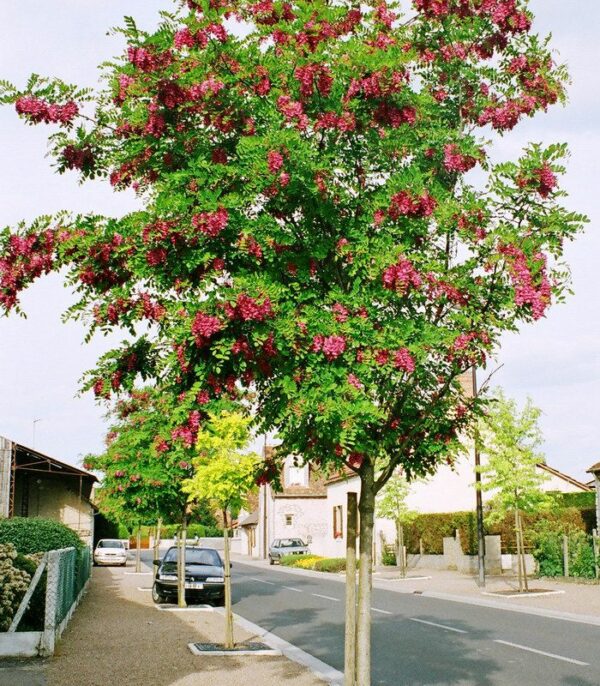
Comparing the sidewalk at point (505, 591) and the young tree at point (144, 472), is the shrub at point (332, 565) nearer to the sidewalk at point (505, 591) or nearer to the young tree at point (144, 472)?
the sidewalk at point (505, 591)

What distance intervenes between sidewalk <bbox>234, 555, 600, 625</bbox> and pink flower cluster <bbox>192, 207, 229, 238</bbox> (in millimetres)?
13582

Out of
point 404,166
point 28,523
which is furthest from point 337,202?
point 28,523

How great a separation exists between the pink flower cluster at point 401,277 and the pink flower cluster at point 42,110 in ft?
9.20

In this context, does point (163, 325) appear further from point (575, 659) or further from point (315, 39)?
point (575, 659)

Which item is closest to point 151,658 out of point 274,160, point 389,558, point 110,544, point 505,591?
point 274,160

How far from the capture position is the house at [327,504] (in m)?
41.8

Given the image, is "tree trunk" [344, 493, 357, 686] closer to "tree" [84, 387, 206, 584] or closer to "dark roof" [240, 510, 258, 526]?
"tree" [84, 387, 206, 584]

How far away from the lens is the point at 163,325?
621 centimetres

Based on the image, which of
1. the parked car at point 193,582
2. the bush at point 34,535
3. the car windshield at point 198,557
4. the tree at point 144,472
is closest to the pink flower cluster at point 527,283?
the tree at point 144,472

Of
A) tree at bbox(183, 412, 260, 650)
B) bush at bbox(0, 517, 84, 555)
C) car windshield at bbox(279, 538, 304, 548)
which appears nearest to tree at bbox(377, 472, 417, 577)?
bush at bbox(0, 517, 84, 555)

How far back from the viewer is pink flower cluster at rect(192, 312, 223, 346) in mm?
5441

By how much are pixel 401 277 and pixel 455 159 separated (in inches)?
61.3

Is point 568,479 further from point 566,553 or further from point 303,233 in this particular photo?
point 303,233

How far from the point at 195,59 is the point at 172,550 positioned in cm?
1843
